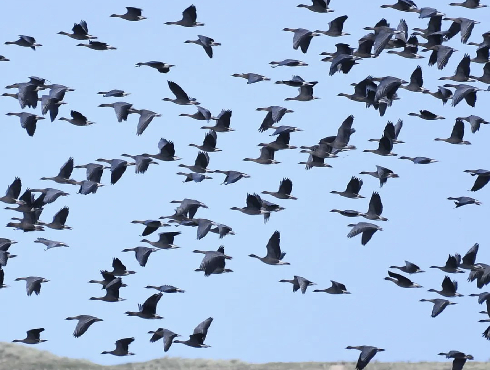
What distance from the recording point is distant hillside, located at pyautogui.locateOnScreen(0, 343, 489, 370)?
57094 millimetres

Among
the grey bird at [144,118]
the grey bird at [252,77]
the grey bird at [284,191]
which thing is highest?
the grey bird at [252,77]

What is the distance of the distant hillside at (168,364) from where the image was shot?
5709cm

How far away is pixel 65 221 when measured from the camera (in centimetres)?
4553

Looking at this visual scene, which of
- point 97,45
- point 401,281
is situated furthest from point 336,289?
point 97,45

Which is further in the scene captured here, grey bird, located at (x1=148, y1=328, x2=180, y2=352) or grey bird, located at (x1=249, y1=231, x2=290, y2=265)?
grey bird, located at (x1=249, y1=231, x2=290, y2=265)

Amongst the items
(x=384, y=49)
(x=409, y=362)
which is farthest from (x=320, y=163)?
(x=409, y=362)

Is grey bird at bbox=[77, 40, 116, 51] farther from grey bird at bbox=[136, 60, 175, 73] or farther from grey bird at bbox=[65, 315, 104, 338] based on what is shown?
grey bird at bbox=[65, 315, 104, 338]

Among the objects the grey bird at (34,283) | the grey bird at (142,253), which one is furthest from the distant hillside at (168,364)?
the grey bird at (34,283)

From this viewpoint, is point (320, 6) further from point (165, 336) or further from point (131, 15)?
point (165, 336)

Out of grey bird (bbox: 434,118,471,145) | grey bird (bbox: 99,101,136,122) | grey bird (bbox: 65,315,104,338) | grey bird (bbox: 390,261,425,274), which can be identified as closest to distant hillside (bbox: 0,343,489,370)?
grey bird (bbox: 390,261,425,274)

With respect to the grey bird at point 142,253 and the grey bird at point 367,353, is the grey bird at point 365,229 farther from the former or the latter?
the grey bird at point 142,253

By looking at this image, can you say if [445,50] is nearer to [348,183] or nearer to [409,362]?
[348,183]

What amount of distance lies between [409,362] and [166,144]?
18251 millimetres

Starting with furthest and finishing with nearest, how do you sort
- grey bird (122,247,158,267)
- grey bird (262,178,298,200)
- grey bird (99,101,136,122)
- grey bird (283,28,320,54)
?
1. grey bird (262,178,298,200)
2. grey bird (283,28,320,54)
3. grey bird (99,101,136,122)
4. grey bird (122,247,158,267)
